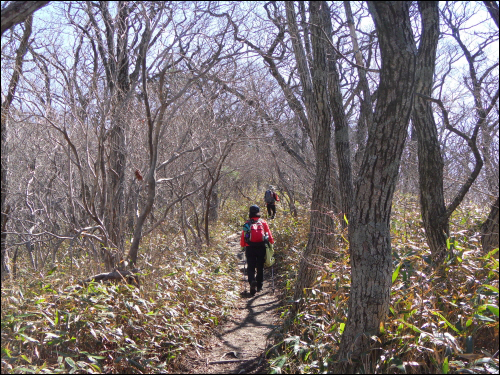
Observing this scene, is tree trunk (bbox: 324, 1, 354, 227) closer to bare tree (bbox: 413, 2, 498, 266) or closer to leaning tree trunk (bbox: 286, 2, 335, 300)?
leaning tree trunk (bbox: 286, 2, 335, 300)

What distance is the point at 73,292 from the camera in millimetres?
4246

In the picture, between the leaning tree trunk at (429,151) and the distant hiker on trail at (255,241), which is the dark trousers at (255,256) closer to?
the distant hiker on trail at (255,241)

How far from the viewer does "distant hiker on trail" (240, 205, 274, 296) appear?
23.3 feet

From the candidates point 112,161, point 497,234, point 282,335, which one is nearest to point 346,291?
point 282,335

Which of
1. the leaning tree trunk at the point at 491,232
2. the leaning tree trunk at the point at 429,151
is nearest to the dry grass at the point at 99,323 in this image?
the leaning tree trunk at the point at 429,151

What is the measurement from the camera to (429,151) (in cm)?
490

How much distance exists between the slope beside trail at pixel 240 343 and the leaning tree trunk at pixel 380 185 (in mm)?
1302

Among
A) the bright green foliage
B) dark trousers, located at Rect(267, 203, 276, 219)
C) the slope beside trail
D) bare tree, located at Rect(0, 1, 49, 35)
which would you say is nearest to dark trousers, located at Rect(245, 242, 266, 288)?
the slope beside trail

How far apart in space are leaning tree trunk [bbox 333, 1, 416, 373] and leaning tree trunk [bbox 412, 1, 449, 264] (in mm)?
1357

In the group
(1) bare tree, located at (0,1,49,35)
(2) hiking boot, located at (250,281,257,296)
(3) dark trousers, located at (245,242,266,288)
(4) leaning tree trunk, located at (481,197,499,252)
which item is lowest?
(2) hiking boot, located at (250,281,257,296)

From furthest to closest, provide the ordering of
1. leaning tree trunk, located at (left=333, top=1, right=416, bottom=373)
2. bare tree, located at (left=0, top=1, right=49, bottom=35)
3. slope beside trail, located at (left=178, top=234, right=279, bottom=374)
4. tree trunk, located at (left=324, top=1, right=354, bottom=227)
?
tree trunk, located at (left=324, top=1, right=354, bottom=227) → slope beside trail, located at (left=178, top=234, right=279, bottom=374) → leaning tree trunk, located at (left=333, top=1, right=416, bottom=373) → bare tree, located at (left=0, top=1, right=49, bottom=35)

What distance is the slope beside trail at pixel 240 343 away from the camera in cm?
450

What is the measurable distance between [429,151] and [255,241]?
3.32 meters

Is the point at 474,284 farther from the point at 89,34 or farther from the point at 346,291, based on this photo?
the point at 89,34
